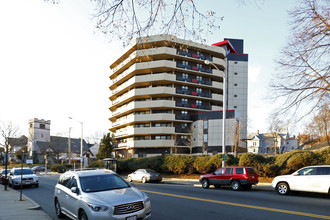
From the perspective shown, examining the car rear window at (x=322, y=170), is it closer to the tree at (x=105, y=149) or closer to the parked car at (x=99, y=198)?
the parked car at (x=99, y=198)

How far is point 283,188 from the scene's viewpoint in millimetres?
15820

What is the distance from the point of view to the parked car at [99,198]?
7.11m

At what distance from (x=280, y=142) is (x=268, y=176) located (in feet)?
293

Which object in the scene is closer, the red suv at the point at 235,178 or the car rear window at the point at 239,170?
A: the red suv at the point at 235,178

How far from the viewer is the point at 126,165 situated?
39.9 metres

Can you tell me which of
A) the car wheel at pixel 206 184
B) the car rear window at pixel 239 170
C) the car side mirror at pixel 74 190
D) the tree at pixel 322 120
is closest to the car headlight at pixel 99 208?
the car side mirror at pixel 74 190

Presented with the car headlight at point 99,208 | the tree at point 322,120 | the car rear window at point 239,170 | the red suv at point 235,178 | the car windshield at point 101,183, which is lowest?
the red suv at point 235,178

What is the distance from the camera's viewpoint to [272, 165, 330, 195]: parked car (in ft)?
47.2

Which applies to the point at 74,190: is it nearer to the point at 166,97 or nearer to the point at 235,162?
the point at 235,162

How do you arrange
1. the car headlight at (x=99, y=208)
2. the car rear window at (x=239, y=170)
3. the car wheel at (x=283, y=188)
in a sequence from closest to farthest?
the car headlight at (x=99, y=208)
the car wheel at (x=283, y=188)
the car rear window at (x=239, y=170)

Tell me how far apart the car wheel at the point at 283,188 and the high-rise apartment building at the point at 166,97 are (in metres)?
39.2

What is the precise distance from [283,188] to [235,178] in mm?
3731

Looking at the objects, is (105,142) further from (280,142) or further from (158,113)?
(280,142)

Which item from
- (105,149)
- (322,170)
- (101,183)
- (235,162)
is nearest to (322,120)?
(235,162)
